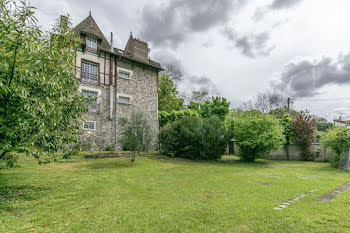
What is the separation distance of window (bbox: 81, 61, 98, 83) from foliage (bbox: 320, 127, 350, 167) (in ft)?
62.9

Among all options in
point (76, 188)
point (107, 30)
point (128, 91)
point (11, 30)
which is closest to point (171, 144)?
point (128, 91)

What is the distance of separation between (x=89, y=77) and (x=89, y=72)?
19.4 inches

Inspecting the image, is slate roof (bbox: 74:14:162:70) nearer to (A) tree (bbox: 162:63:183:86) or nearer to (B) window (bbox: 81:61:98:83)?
(B) window (bbox: 81:61:98:83)

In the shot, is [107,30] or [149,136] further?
[107,30]

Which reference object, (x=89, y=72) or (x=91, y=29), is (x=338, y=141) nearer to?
(x=89, y=72)

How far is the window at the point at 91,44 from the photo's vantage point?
55.2 feet

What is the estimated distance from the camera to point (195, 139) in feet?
49.1

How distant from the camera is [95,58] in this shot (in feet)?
56.3

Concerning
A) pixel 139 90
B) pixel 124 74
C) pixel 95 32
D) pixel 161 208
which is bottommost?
pixel 161 208

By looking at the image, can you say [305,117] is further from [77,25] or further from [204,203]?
[77,25]

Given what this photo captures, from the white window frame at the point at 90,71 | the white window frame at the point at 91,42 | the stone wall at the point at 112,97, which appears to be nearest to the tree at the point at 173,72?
the stone wall at the point at 112,97

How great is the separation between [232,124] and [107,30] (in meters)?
16.3

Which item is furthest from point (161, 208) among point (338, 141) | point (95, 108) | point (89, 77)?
point (89, 77)

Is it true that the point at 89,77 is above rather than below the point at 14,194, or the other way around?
above
